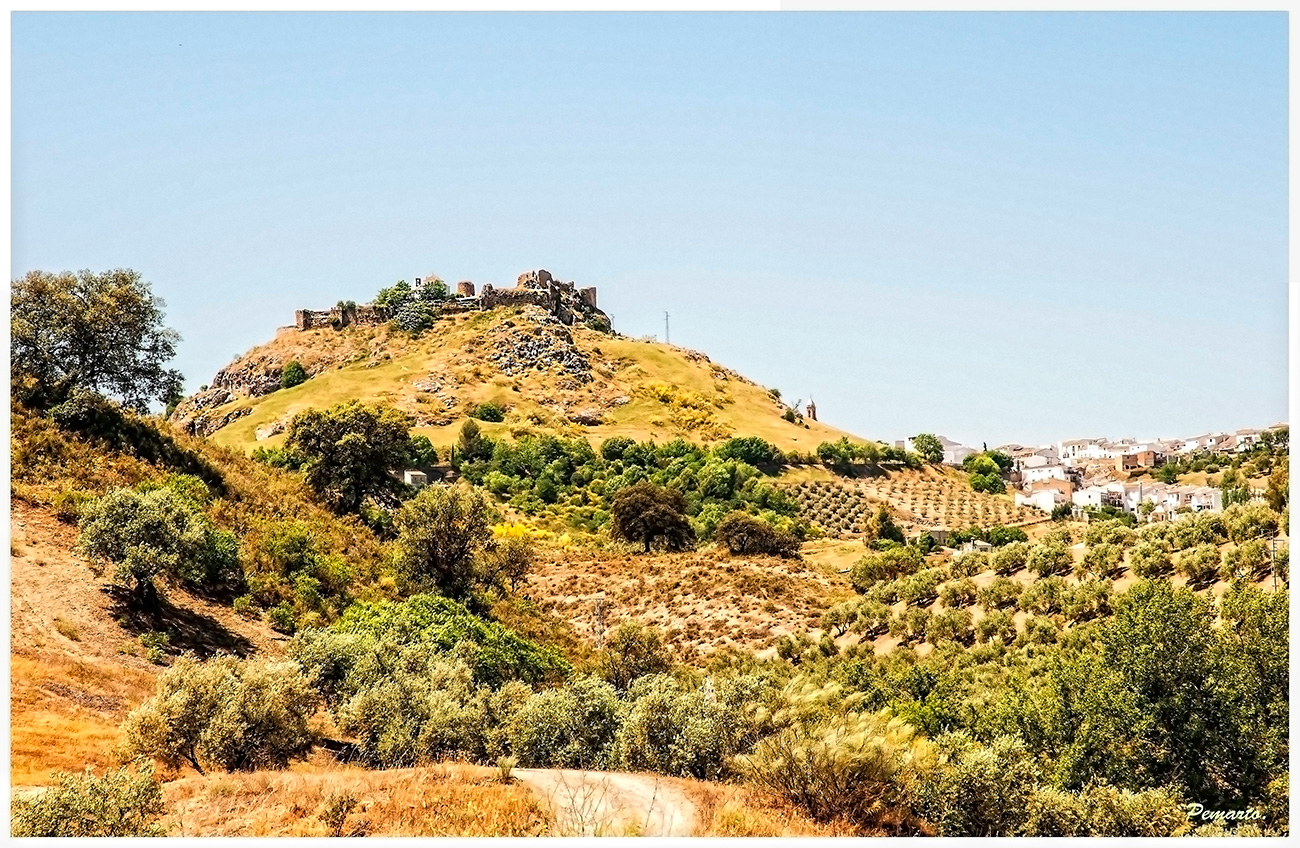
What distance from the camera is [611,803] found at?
9.91 meters

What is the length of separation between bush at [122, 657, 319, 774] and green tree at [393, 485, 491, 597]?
12.3 m

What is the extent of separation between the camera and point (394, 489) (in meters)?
34.0

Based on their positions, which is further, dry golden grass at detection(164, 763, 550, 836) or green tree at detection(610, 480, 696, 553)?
green tree at detection(610, 480, 696, 553)

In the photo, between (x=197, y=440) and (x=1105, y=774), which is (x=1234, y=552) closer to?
(x=1105, y=774)

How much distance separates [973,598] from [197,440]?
2321 cm

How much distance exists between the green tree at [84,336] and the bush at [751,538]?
26.4 metres

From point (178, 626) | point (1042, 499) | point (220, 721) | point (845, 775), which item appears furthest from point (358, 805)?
point (1042, 499)

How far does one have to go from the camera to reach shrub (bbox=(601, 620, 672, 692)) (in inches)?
783

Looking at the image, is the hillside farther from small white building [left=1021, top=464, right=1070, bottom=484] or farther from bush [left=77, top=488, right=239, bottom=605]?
bush [left=77, top=488, right=239, bottom=605]

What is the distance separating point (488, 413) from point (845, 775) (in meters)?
78.1

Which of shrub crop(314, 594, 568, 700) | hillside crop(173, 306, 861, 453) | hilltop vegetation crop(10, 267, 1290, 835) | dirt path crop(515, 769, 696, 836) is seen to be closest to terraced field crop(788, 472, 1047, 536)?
hillside crop(173, 306, 861, 453)

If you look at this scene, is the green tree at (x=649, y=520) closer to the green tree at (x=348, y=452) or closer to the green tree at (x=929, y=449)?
the green tree at (x=348, y=452)

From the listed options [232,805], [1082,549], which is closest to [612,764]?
[232,805]

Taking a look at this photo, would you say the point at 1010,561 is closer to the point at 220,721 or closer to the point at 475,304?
the point at 220,721
